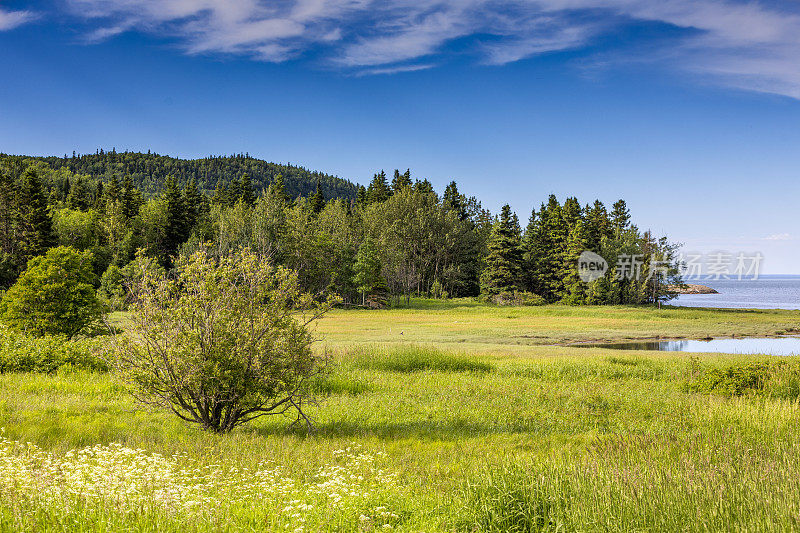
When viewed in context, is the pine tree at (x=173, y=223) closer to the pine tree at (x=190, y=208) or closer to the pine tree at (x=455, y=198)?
the pine tree at (x=190, y=208)

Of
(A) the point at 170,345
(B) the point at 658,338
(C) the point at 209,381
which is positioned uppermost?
(A) the point at 170,345

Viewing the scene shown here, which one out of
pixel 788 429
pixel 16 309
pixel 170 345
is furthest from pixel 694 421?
pixel 16 309

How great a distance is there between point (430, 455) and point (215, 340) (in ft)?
15.7

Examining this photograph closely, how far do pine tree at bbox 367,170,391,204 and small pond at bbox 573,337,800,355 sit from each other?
7328 centimetres

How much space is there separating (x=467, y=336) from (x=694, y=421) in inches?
1066

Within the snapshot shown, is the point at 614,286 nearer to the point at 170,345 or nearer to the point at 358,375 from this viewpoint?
the point at 358,375

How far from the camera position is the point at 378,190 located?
364 feet

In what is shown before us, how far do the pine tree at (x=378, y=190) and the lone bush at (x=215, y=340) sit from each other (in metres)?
95.1

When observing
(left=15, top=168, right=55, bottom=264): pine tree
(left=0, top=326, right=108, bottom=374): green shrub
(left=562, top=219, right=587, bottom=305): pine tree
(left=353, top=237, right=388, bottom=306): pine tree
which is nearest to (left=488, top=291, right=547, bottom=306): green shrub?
(left=562, top=219, right=587, bottom=305): pine tree

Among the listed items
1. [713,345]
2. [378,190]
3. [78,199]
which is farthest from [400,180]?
[713,345]

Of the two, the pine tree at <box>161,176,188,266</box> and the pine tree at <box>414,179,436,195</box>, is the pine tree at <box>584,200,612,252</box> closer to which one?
the pine tree at <box>414,179,436,195</box>

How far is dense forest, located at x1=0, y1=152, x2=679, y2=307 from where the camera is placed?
69.4m

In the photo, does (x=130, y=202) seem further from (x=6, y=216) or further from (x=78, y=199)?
(x=6, y=216)

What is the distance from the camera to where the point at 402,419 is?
Answer: 41.6ft
